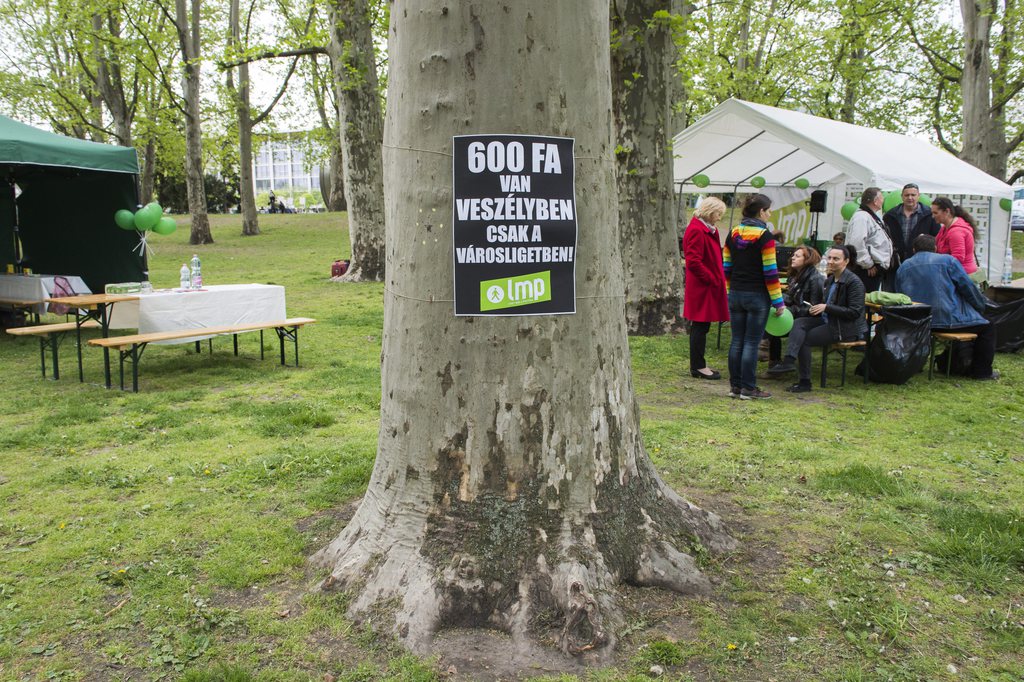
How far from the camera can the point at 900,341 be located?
7461 millimetres

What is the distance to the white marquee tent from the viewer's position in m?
9.63

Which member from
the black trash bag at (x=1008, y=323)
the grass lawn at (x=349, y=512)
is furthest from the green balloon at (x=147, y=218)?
the black trash bag at (x=1008, y=323)

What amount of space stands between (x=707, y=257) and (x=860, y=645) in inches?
194

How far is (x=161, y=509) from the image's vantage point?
4.24 m

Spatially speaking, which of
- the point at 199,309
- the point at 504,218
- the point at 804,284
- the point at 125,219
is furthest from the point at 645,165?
the point at 125,219

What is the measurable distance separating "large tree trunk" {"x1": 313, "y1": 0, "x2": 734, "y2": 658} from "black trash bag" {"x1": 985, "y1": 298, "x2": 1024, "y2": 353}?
7880mm

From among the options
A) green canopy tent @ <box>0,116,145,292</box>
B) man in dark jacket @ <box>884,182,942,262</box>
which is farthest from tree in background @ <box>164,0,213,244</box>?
man in dark jacket @ <box>884,182,942,262</box>

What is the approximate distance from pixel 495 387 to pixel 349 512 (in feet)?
5.28

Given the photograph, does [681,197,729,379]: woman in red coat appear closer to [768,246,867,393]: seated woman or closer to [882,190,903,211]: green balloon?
[768,246,867,393]: seated woman

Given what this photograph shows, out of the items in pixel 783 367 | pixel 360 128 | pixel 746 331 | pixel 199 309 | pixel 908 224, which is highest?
pixel 360 128

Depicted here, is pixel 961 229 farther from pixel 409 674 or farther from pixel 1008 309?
pixel 409 674

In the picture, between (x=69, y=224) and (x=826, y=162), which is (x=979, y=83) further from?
(x=69, y=224)

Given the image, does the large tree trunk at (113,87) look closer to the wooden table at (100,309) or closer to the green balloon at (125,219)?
the green balloon at (125,219)

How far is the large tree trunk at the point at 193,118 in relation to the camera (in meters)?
21.6
